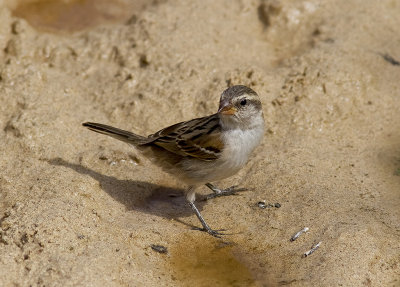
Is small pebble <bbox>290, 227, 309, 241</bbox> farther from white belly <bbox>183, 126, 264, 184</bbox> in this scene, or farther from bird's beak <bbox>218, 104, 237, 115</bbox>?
bird's beak <bbox>218, 104, 237, 115</bbox>

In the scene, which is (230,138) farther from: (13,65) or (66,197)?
(13,65)

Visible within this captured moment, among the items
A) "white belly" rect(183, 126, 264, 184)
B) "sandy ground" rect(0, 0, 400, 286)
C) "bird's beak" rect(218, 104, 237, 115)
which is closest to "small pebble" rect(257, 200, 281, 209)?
"sandy ground" rect(0, 0, 400, 286)

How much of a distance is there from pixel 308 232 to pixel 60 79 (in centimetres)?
446

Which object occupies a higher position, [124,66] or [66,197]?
[124,66]

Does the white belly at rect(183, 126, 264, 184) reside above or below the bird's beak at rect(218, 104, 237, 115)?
below

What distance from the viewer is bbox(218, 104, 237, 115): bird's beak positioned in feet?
21.6

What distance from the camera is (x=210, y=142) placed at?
6.74 meters

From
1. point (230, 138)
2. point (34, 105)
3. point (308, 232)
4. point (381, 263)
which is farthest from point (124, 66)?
point (381, 263)

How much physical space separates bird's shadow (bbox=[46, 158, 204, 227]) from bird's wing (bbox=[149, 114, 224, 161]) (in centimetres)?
67

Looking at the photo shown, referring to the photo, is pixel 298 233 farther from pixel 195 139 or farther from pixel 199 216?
pixel 195 139

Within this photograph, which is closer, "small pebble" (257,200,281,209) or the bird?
the bird

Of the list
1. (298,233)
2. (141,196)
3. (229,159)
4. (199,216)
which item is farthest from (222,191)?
(298,233)

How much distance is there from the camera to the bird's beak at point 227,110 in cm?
658

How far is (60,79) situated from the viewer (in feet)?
28.0
